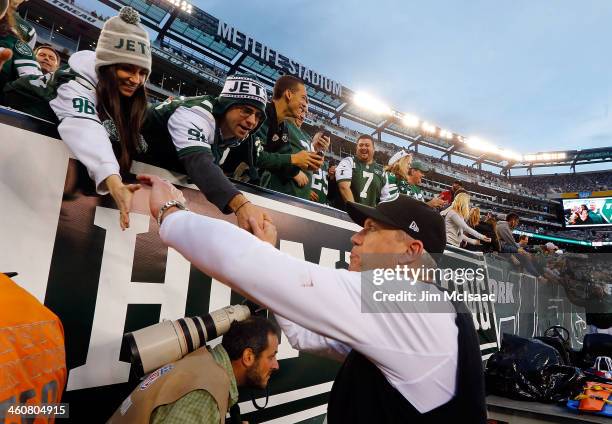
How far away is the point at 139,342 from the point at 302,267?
2.38ft

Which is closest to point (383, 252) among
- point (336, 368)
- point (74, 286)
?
point (74, 286)

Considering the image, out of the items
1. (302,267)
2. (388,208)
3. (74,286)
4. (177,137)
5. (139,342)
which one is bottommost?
(139,342)

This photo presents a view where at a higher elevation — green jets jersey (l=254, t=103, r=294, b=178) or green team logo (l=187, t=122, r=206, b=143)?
green jets jersey (l=254, t=103, r=294, b=178)

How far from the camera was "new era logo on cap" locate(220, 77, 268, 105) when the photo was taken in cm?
200

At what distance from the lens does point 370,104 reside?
37656mm

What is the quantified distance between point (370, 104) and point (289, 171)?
36.8 meters

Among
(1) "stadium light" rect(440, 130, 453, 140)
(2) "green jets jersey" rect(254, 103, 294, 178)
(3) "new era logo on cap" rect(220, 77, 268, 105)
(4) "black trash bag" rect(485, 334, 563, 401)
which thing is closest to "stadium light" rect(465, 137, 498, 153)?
(1) "stadium light" rect(440, 130, 453, 140)

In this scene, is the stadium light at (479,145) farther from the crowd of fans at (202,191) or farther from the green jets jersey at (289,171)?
the crowd of fans at (202,191)

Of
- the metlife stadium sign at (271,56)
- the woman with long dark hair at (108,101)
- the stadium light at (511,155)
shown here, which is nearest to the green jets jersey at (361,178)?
the woman with long dark hair at (108,101)

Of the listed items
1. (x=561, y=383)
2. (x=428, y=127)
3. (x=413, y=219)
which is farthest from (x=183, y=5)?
(x=413, y=219)

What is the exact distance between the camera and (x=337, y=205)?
15.3ft

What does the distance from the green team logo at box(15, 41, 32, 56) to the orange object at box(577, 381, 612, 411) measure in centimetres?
480

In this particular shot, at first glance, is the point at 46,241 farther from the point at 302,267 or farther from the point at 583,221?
the point at 583,221

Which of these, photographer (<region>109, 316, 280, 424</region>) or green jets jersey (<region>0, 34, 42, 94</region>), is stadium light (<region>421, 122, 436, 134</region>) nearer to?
green jets jersey (<region>0, 34, 42, 94</region>)
